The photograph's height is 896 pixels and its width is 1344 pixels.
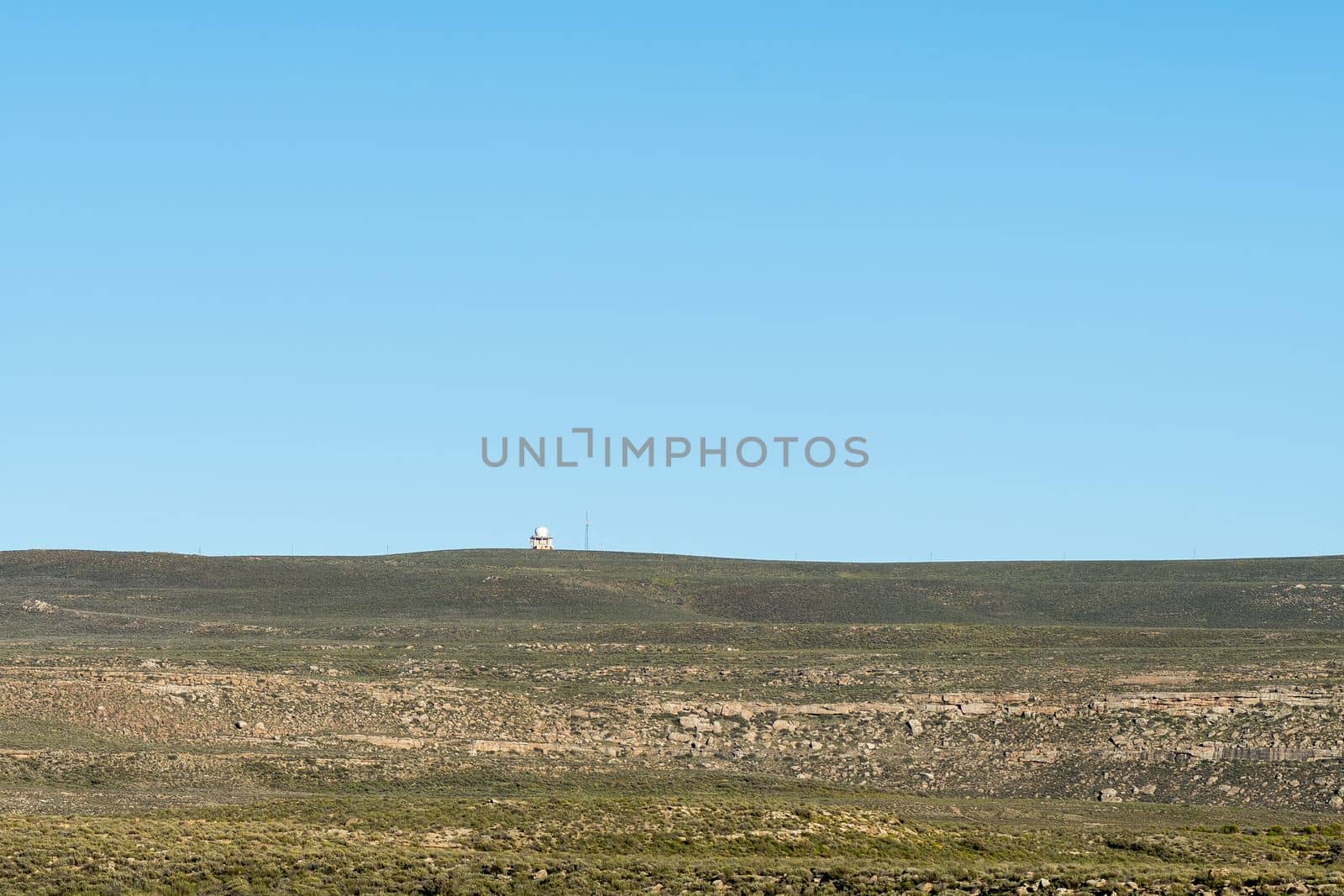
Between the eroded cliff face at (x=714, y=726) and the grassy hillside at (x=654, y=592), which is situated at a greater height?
the grassy hillside at (x=654, y=592)

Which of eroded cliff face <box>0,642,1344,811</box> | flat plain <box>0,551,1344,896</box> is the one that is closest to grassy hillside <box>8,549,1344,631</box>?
flat plain <box>0,551,1344,896</box>

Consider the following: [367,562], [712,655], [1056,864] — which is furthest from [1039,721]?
[367,562]

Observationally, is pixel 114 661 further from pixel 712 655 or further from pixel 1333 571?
pixel 1333 571

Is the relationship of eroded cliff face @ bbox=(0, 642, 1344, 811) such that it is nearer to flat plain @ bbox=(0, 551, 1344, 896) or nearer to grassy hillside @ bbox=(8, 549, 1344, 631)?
flat plain @ bbox=(0, 551, 1344, 896)

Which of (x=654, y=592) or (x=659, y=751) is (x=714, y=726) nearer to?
(x=659, y=751)

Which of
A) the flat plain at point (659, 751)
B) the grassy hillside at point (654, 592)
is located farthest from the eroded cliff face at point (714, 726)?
the grassy hillside at point (654, 592)

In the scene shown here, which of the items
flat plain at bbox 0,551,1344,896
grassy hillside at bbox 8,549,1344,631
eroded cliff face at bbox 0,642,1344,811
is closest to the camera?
Answer: flat plain at bbox 0,551,1344,896

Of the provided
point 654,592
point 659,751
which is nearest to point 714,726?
point 659,751

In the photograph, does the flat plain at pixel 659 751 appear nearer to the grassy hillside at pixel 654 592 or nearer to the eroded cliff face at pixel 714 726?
the eroded cliff face at pixel 714 726
